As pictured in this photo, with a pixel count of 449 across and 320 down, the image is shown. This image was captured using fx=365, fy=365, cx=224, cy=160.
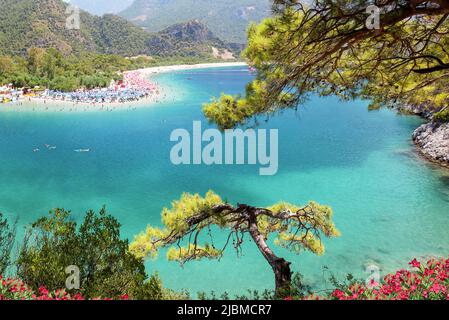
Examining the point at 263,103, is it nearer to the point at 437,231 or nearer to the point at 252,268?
the point at 252,268

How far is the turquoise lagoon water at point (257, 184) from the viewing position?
11867 millimetres

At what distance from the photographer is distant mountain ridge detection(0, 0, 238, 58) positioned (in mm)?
96562

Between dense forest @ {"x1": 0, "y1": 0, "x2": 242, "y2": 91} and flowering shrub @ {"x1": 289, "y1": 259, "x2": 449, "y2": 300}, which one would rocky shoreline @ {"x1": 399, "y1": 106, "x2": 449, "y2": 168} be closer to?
flowering shrub @ {"x1": 289, "y1": 259, "x2": 449, "y2": 300}

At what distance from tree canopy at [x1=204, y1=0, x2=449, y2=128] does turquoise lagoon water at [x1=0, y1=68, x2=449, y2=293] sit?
2.18 feet

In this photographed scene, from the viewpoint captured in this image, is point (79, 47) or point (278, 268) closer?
point (278, 268)

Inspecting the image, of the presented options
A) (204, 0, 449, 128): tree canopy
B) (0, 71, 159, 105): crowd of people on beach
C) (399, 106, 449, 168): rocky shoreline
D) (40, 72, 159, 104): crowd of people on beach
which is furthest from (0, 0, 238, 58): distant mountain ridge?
(204, 0, 449, 128): tree canopy

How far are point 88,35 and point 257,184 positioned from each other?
126 meters

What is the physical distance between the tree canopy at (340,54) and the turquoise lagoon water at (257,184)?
67cm

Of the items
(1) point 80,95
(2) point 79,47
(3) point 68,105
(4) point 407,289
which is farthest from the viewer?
(2) point 79,47

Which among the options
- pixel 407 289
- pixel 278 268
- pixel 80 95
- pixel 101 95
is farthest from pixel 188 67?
pixel 407 289

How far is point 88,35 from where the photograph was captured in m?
126

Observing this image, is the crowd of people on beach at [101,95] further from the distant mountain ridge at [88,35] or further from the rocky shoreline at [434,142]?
the distant mountain ridge at [88,35]

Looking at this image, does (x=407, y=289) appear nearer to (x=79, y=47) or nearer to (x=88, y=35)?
(x=79, y=47)
